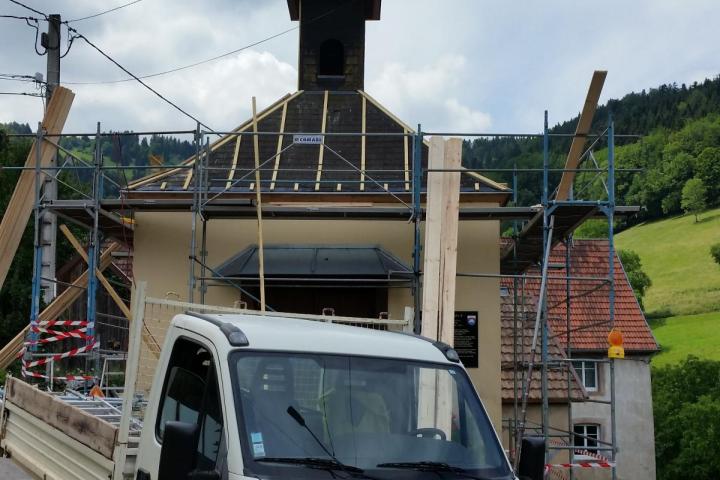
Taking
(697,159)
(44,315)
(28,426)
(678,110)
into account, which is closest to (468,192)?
(44,315)

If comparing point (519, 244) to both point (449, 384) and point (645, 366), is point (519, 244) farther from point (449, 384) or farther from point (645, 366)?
point (645, 366)

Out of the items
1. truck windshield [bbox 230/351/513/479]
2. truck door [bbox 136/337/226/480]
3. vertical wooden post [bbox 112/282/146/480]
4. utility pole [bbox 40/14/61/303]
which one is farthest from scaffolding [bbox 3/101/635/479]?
truck windshield [bbox 230/351/513/479]

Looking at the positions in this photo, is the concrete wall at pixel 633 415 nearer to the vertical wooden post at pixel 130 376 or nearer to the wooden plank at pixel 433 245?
the wooden plank at pixel 433 245

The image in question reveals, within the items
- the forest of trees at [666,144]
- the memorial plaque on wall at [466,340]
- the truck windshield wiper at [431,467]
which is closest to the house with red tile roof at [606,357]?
the memorial plaque on wall at [466,340]

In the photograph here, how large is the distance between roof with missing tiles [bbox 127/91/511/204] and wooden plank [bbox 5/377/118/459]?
23.5ft

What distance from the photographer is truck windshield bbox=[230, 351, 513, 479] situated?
15.8 ft

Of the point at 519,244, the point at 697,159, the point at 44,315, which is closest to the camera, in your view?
the point at 44,315

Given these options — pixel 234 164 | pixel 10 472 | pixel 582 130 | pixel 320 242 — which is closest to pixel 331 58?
pixel 234 164

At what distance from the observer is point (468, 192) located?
1631 centimetres

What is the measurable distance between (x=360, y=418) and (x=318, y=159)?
1290cm

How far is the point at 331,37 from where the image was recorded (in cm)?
2134

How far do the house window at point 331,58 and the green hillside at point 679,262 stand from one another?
67.0m

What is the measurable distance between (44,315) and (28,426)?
8.95 meters

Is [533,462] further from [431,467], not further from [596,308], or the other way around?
[596,308]
